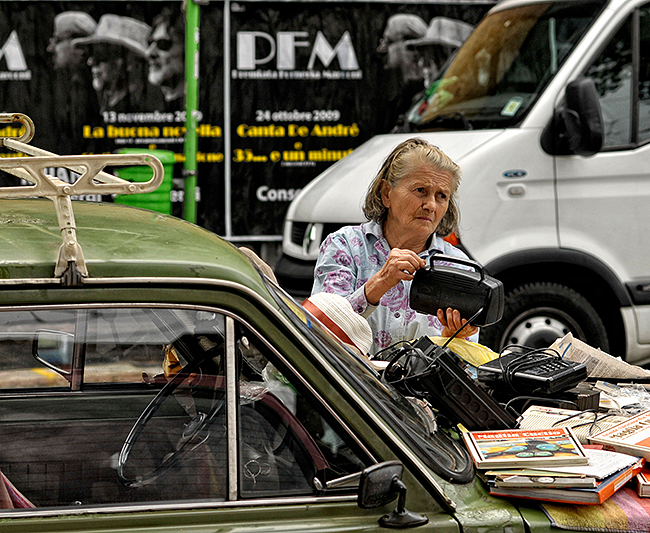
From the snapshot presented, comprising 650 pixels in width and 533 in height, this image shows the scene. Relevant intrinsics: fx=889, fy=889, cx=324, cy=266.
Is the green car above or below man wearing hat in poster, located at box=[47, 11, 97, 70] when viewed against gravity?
below

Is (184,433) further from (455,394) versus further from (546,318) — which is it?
(546,318)

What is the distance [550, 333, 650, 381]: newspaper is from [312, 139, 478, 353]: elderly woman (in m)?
0.36

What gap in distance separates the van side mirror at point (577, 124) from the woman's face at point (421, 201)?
Answer: 7.33 ft

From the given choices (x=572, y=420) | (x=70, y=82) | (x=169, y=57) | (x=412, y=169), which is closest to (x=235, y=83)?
(x=169, y=57)

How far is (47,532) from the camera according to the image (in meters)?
1.91

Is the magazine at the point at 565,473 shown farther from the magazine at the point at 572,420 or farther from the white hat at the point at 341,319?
the white hat at the point at 341,319

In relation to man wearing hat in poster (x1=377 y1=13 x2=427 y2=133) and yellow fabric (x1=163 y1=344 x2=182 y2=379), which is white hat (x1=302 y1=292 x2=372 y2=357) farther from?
man wearing hat in poster (x1=377 y1=13 x2=427 y2=133)

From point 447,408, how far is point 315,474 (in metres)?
0.63

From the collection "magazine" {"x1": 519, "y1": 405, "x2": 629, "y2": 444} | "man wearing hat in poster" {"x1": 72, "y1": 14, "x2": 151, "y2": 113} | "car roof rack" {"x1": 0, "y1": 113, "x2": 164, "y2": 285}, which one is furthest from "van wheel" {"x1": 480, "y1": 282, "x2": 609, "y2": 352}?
"man wearing hat in poster" {"x1": 72, "y1": 14, "x2": 151, "y2": 113}

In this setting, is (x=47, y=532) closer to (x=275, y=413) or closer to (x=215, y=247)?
(x=275, y=413)

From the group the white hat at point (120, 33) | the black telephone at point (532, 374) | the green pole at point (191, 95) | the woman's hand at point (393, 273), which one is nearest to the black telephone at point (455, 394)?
the black telephone at point (532, 374)

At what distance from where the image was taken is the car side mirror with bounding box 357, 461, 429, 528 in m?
1.91

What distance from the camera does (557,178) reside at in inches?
222

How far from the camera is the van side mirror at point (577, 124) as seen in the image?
545 cm
